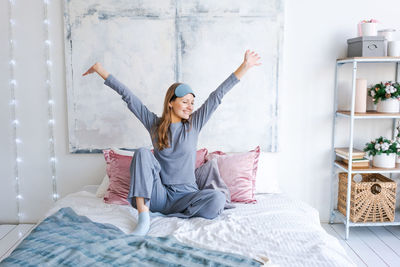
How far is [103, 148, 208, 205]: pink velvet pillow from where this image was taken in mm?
2539

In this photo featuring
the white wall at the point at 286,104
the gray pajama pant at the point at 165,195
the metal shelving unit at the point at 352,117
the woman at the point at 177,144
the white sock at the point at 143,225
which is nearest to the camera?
the white sock at the point at 143,225

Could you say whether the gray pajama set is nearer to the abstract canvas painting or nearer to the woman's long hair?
the woman's long hair

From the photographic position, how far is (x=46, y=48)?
303 centimetres

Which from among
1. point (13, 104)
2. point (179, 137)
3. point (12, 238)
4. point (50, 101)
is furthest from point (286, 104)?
point (12, 238)

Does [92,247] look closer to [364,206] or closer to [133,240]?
[133,240]

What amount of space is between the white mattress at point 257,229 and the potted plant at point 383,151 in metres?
0.87

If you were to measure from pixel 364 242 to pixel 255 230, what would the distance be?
4.40 feet

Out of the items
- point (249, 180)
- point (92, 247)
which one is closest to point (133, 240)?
point (92, 247)

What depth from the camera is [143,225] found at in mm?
2031

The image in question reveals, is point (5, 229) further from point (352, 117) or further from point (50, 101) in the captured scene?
point (352, 117)

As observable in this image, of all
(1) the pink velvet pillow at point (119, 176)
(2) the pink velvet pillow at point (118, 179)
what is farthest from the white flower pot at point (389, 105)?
(2) the pink velvet pillow at point (118, 179)

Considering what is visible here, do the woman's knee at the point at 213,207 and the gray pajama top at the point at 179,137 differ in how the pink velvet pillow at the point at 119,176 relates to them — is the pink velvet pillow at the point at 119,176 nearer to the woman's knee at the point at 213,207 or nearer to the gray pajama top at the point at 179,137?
the gray pajama top at the point at 179,137

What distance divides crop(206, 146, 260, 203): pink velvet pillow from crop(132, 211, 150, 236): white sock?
27.1 inches

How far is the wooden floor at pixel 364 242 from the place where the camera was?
2558 mm
